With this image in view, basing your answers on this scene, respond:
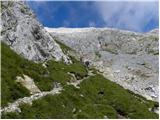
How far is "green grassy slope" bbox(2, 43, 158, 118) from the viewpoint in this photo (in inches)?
2813

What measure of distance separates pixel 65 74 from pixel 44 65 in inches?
241

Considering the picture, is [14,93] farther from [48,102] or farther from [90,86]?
[90,86]

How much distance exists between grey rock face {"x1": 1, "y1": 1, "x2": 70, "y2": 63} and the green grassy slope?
5546 mm

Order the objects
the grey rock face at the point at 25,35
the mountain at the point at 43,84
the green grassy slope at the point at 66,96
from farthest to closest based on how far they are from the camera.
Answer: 1. the grey rock face at the point at 25,35
2. the mountain at the point at 43,84
3. the green grassy slope at the point at 66,96

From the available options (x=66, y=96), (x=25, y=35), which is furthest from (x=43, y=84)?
(x=25, y=35)

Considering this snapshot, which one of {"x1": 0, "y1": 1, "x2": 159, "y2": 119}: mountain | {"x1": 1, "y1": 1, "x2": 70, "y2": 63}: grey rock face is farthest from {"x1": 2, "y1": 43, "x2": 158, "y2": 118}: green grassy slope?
{"x1": 1, "y1": 1, "x2": 70, "y2": 63}: grey rock face

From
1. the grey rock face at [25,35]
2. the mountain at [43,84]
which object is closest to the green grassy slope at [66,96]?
the mountain at [43,84]

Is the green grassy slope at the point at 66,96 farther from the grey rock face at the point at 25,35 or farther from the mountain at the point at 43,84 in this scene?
the grey rock face at the point at 25,35

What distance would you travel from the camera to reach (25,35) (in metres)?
113

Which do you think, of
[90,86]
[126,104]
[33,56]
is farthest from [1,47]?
[126,104]

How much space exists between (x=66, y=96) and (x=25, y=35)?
35719 mm

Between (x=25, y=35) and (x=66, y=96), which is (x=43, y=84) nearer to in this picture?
(x=66, y=96)

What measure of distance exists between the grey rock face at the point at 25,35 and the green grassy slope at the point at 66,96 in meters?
5.55

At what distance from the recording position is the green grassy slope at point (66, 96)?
7144cm
